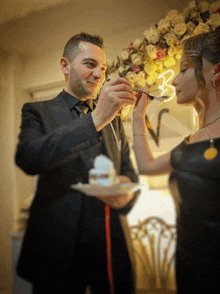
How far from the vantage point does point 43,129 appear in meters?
0.80

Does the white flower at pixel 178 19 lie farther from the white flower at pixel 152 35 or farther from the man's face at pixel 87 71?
the man's face at pixel 87 71

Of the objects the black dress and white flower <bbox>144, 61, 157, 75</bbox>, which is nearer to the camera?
the black dress

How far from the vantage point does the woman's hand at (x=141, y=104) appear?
2.56 feet

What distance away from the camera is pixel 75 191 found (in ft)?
2.58

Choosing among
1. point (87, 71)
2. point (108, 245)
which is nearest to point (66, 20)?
point (87, 71)

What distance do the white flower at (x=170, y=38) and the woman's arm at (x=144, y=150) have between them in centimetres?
22

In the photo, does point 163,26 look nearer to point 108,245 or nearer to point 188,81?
point 188,81

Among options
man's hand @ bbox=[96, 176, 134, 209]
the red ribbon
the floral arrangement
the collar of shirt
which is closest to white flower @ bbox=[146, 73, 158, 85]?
the floral arrangement

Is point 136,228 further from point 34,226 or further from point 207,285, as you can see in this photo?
point 34,226

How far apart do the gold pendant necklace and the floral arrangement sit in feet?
0.97

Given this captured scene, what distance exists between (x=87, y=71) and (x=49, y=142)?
11.2 inches

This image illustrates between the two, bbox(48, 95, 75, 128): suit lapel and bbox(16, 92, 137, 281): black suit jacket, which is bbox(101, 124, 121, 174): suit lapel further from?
bbox(48, 95, 75, 128): suit lapel

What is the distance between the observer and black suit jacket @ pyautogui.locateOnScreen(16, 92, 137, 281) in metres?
0.76

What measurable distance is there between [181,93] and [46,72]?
1.69 feet
